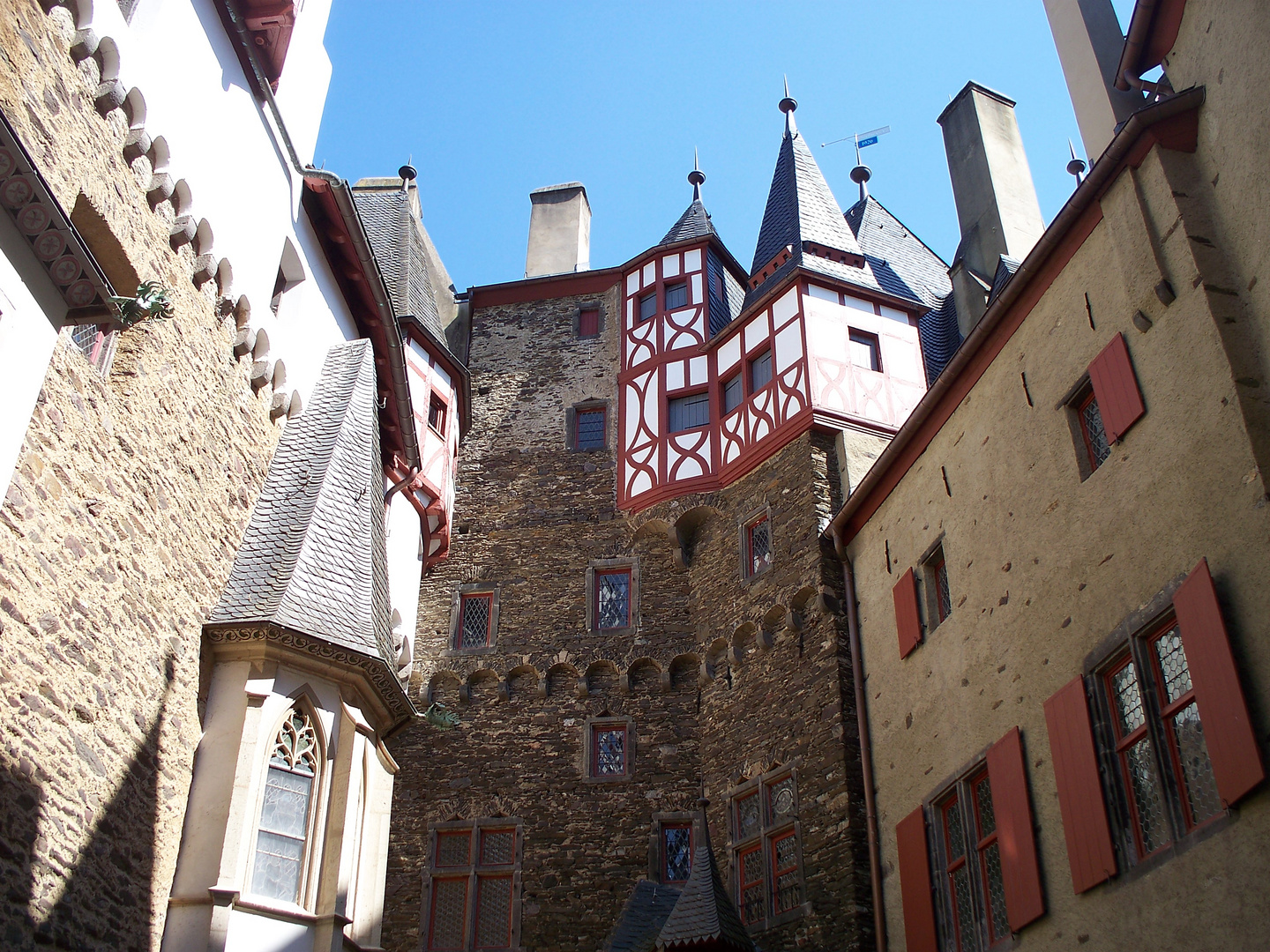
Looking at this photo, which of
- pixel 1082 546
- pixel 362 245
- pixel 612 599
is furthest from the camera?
pixel 612 599

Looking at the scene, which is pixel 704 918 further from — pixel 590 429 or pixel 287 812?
pixel 590 429

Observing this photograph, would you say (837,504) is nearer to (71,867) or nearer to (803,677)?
(803,677)

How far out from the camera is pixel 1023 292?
1090 cm

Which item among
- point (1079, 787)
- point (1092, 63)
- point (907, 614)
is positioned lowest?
point (1079, 787)

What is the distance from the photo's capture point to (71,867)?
837 cm

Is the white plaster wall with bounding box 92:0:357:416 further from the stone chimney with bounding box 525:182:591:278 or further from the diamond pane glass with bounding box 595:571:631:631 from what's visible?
the stone chimney with bounding box 525:182:591:278

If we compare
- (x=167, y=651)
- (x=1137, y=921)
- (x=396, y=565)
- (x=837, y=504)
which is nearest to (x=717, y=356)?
(x=837, y=504)

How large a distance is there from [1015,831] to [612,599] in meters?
9.49

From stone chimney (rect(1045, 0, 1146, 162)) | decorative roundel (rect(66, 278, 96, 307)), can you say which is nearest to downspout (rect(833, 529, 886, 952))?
stone chimney (rect(1045, 0, 1146, 162))

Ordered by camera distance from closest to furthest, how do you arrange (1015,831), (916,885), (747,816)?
(1015,831) → (916,885) → (747,816)

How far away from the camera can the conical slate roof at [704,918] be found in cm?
1208

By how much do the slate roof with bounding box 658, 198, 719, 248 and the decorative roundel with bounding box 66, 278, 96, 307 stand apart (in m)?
14.8

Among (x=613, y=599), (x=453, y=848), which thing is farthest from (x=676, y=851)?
(x=613, y=599)

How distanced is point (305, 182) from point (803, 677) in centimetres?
810
